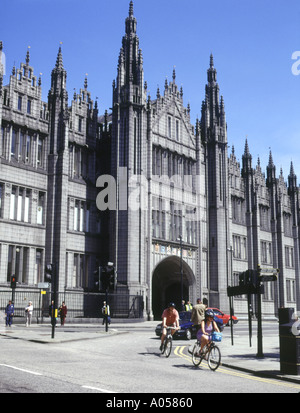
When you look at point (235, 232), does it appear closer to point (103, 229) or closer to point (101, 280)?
point (103, 229)

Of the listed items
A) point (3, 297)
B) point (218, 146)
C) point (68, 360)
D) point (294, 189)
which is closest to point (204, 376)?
point (68, 360)

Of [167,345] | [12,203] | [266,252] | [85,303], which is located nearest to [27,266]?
[12,203]

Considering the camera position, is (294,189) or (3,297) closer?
(3,297)

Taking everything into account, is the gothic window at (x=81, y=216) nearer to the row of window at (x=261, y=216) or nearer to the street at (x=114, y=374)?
the row of window at (x=261, y=216)

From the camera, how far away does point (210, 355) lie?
14.3 m

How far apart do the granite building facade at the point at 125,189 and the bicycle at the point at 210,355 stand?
25840mm

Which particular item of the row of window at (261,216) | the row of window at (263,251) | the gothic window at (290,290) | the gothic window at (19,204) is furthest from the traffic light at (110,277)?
the gothic window at (290,290)

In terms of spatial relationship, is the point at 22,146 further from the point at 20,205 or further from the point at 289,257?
the point at 289,257

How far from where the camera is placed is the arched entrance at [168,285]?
Result: 50812 millimetres

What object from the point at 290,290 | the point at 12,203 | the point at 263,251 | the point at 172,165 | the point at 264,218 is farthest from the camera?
the point at 290,290

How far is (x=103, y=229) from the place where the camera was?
45.9 m

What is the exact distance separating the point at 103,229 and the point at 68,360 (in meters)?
31.1

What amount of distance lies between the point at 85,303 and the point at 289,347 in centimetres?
3080

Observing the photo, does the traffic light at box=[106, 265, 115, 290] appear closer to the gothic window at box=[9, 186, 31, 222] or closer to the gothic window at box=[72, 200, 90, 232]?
the gothic window at box=[9, 186, 31, 222]
